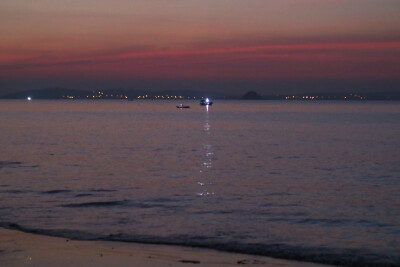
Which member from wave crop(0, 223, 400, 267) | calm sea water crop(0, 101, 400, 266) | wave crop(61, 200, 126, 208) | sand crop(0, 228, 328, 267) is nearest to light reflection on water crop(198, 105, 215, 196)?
calm sea water crop(0, 101, 400, 266)

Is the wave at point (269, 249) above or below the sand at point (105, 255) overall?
below

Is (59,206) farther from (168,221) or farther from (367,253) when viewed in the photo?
(367,253)

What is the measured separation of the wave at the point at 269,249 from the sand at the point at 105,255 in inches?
17.8

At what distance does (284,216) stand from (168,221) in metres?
3.81

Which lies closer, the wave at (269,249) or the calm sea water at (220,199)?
the wave at (269,249)

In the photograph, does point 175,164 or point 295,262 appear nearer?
point 295,262

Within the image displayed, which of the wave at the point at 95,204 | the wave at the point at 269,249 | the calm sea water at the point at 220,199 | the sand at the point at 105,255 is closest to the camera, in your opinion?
the sand at the point at 105,255

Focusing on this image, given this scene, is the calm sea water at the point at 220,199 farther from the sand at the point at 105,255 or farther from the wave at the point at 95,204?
the sand at the point at 105,255

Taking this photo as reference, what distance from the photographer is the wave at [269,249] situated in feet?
45.4

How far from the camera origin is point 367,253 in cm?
1459

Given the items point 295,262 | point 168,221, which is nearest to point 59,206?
point 168,221

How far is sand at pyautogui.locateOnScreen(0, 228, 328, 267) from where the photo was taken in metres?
12.9

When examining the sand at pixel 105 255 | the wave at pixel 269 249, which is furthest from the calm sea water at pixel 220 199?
the sand at pixel 105 255

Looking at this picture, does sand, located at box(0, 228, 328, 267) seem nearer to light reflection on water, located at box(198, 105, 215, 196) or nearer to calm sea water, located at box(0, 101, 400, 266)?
calm sea water, located at box(0, 101, 400, 266)
